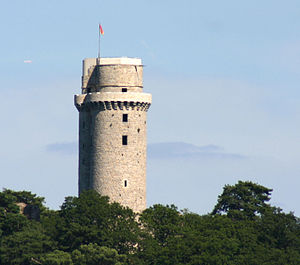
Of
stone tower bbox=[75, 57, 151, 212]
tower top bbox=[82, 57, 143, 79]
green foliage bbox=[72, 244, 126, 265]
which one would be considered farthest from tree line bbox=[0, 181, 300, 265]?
tower top bbox=[82, 57, 143, 79]

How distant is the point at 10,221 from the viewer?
14950 cm

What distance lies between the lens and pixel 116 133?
155500 millimetres

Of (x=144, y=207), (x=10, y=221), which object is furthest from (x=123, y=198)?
(x=10, y=221)

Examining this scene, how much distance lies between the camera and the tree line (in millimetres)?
141875

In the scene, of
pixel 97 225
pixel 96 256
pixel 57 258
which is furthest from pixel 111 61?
pixel 57 258

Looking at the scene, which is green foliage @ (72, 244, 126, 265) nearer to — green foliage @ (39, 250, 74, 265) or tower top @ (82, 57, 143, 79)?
green foliage @ (39, 250, 74, 265)

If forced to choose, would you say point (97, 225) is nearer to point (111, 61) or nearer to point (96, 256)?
point (96, 256)

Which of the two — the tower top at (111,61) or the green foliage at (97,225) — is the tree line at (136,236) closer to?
the green foliage at (97,225)

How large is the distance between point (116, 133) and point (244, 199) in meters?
20.2

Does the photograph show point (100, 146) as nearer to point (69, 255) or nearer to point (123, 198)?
point (123, 198)

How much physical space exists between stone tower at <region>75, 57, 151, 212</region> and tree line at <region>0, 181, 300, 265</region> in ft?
11.8

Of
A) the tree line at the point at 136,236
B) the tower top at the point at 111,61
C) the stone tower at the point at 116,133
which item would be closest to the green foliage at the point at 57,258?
the tree line at the point at 136,236

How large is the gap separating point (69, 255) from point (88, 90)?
26.3 m

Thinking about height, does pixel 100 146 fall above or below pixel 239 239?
above
